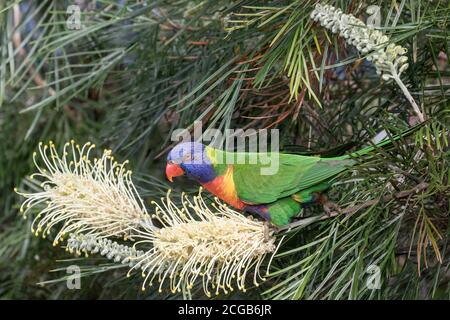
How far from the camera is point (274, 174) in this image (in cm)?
125

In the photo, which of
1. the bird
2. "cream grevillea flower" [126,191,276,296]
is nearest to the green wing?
the bird

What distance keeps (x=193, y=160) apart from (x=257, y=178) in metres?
0.12

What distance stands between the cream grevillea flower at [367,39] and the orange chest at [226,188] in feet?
1.15

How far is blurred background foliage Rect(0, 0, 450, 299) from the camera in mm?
1088

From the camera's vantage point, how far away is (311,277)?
3.80ft

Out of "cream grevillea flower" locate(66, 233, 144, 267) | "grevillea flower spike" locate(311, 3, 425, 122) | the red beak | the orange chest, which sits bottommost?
"cream grevillea flower" locate(66, 233, 144, 267)

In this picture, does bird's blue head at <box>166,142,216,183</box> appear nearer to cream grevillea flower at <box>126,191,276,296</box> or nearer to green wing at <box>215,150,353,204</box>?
green wing at <box>215,150,353,204</box>

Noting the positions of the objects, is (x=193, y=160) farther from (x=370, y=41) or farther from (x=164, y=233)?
(x=370, y=41)

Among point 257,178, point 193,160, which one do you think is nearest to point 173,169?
point 193,160
